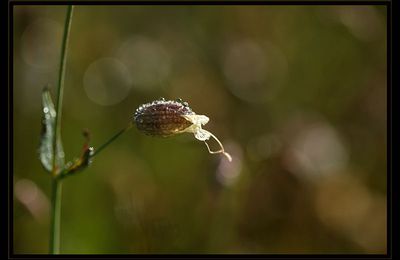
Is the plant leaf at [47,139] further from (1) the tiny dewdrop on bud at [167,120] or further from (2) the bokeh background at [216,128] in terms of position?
(2) the bokeh background at [216,128]

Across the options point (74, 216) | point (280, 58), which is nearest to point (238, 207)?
point (74, 216)

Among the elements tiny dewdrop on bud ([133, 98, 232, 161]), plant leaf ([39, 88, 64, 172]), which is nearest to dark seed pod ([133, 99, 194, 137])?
tiny dewdrop on bud ([133, 98, 232, 161])

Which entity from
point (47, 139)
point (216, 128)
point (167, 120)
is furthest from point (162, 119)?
point (216, 128)

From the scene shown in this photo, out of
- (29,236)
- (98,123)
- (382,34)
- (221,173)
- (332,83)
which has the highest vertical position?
(382,34)

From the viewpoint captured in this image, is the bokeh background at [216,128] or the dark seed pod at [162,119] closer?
the dark seed pod at [162,119]

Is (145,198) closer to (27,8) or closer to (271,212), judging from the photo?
(271,212)

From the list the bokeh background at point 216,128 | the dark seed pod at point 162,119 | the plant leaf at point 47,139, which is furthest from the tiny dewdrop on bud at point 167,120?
the bokeh background at point 216,128
